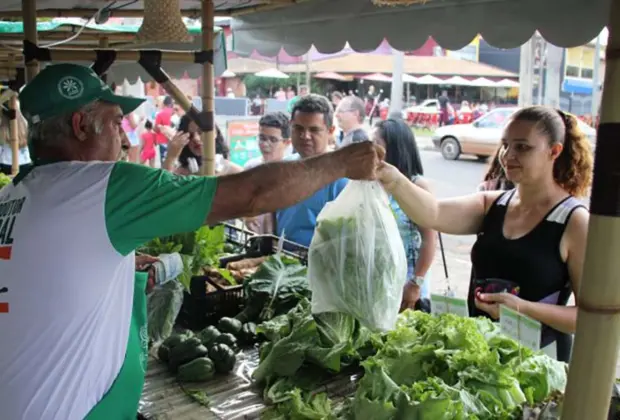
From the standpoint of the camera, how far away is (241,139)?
1009 centimetres

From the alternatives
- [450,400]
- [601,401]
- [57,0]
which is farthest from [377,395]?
[57,0]

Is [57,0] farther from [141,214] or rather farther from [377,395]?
[377,395]

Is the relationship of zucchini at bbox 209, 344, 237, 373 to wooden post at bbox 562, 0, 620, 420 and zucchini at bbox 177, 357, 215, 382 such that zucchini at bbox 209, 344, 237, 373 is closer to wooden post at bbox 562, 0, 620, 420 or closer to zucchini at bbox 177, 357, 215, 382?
zucchini at bbox 177, 357, 215, 382

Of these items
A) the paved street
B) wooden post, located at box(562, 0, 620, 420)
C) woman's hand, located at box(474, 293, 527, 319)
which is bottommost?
the paved street

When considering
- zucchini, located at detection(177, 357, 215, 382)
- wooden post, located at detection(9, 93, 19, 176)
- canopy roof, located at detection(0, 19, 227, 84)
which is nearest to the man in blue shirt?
zucchini, located at detection(177, 357, 215, 382)

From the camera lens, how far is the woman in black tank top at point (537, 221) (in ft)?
7.69

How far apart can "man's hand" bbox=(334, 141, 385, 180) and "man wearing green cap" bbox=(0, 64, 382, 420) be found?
0.22 feet

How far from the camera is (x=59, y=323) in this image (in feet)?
4.91

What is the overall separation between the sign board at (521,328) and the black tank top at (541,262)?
0.54m

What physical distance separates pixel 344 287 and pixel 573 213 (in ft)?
3.21

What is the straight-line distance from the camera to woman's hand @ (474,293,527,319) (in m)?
2.28

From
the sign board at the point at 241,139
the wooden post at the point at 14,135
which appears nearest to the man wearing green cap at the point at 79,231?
the wooden post at the point at 14,135

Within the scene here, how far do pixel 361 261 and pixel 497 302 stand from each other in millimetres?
605

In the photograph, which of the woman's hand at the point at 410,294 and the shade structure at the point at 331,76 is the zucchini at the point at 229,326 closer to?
the woman's hand at the point at 410,294
